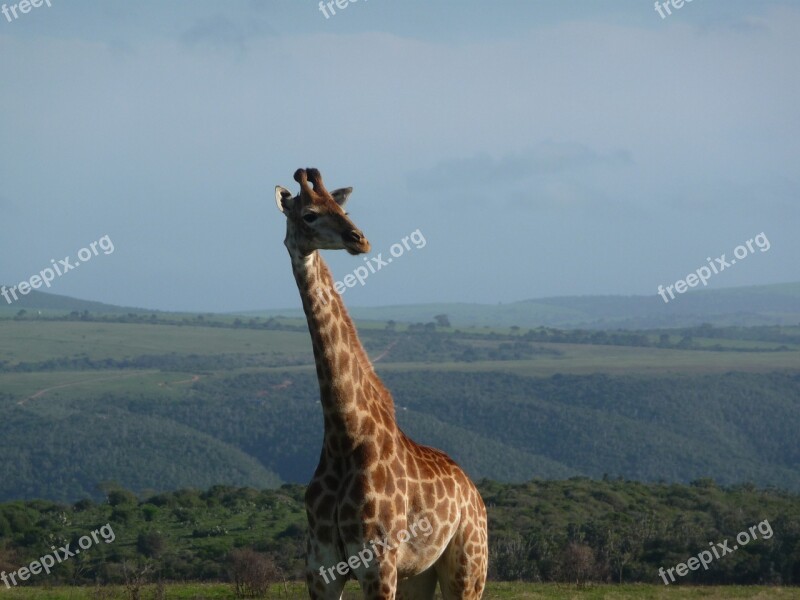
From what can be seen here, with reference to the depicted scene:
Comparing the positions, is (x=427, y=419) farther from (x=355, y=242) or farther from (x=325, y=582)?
(x=355, y=242)

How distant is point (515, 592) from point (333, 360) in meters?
12.9

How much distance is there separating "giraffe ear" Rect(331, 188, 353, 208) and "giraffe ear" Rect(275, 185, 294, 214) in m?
0.49

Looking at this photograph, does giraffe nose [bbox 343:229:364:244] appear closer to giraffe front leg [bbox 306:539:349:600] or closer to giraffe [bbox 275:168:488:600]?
giraffe [bbox 275:168:488:600]

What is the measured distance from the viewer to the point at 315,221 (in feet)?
35.0

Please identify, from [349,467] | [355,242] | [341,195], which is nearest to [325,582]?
[349,467]

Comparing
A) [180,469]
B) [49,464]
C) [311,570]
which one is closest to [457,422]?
[180,469]

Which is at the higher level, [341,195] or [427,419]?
[341,195]

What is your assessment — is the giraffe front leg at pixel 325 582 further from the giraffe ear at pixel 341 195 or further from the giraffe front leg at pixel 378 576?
the giraffe ear at pixel 341 195

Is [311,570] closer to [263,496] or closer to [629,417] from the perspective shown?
[263,496]

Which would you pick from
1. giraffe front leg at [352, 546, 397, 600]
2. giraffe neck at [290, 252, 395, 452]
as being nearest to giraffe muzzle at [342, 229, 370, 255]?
giraffe neck at [290, 252, 395, 452]

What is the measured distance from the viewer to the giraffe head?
10398 mm

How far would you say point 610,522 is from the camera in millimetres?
38281

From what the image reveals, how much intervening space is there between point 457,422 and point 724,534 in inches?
4060

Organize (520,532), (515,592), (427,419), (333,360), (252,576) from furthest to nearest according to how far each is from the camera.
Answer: (427,419)
(520,532)
(252,576)
(515,592)
(333,360)
